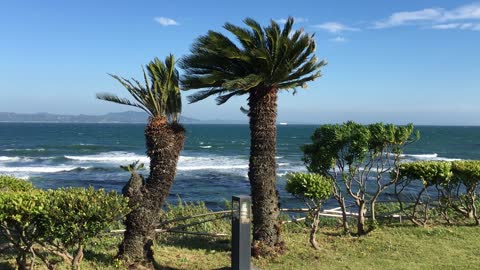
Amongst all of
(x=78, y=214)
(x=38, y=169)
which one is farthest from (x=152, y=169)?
(x=38, y=169)

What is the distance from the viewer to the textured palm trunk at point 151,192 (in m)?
8.89

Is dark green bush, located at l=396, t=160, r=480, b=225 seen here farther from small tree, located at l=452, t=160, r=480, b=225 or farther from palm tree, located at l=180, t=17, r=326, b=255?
palm tree, located at l=180, t=17, r=326, b=255

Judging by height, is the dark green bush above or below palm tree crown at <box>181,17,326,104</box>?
below

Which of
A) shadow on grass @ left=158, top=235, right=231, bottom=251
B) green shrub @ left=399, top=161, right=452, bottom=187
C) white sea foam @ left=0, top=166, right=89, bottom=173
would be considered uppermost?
green shrub @ left=399, top=161, right=452, bottom=187

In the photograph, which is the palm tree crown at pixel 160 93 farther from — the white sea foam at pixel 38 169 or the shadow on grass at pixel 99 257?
the white sea foam at pixel 38 169

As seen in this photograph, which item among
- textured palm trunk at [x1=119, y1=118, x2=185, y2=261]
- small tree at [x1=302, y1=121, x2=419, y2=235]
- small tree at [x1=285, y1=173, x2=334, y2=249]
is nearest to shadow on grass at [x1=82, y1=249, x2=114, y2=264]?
textured palm trunk at [x1=119, y1=118, x2=185, y2=261]

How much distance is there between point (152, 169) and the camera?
29.7 feet

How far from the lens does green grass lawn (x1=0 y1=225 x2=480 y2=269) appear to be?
9.23 m

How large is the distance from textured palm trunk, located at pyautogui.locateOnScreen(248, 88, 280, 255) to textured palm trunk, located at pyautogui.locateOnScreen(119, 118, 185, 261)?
175 centimetres

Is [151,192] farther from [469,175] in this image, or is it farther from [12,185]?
[469,175]

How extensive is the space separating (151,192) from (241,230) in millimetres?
1913

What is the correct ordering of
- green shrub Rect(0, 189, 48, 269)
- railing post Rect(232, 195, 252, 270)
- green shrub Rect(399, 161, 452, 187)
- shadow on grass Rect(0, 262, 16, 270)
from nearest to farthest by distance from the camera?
green shrub Rect(0, 189, 48, 269) < railing post Rect(232, 195, 252, 270) < shadow on grass Rect(0, 262, 16, 270) < green shrub Rect(399, 161, 452, 187)

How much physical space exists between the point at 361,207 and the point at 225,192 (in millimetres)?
18304

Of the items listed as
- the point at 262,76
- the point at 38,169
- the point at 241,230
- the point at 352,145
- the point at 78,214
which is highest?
the point at 262,76
